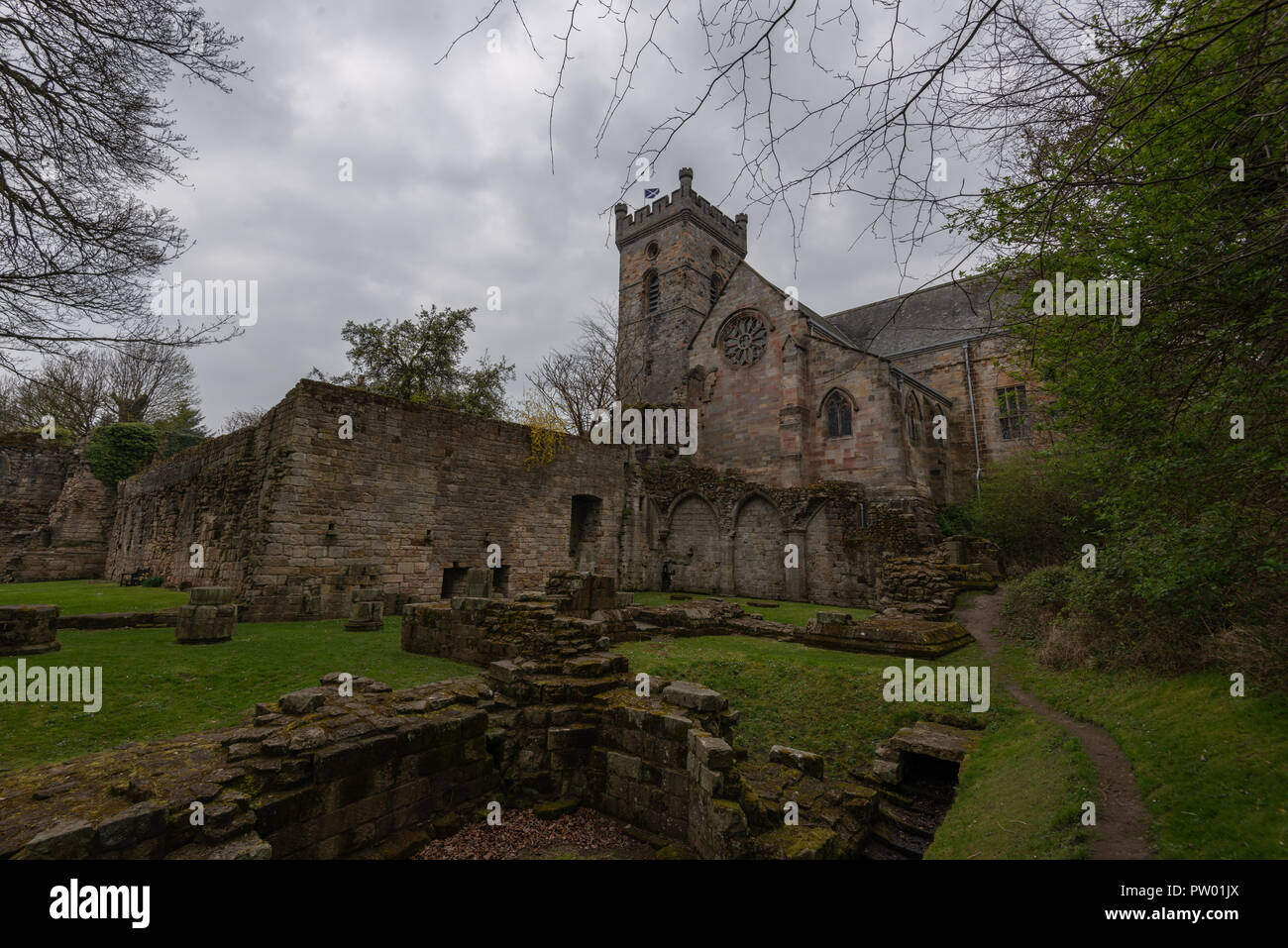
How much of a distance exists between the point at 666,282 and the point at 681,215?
4.35m

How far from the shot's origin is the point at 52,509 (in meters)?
22.4

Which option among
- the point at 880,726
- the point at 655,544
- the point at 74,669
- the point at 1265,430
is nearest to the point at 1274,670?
the point at 1265,430

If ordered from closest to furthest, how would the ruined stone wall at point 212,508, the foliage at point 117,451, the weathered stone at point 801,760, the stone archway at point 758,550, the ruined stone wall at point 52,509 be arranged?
the weathered stone at point 801,760 → the ruined stone wall at point 212,508 → the stone archway at point 758,550 → the ruined stone wall at point 52,509 → the foliage at point 117,451

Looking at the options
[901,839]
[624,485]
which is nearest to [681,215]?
[624,485]

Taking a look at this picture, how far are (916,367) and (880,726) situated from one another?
26.4 m

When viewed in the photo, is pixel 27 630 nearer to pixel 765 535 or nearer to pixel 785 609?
pixel 785 609

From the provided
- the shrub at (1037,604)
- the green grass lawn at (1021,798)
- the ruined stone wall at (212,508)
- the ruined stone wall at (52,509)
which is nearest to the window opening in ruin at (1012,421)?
the shrub at (1037,604)

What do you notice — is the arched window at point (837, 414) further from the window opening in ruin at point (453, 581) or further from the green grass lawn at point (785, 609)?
the window opening in ruin at point (453, 581)

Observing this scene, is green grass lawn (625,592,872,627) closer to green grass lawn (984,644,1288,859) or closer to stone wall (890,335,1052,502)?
green grass lawn (984,644,1288,859)

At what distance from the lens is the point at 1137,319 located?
5.05 m

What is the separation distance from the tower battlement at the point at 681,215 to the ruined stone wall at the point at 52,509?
30.6m

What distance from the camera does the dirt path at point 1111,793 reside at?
3.02m

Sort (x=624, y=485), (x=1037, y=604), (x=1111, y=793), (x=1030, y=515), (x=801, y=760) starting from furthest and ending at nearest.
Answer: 1. (x=624, y=485)
2. (x=1030, y=515)
3. (x=1037, y=604)
4. (x=801, y=760)
5. (x=1111, y=793)

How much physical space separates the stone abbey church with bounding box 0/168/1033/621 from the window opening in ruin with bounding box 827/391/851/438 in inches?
3.2
